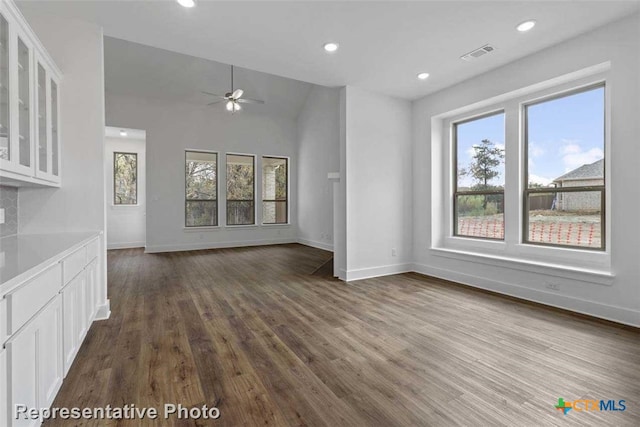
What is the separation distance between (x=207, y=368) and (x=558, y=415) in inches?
86.1

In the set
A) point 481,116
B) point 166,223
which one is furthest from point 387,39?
point 166,223

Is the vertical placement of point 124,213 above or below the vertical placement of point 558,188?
below

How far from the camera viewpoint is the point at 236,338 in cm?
259

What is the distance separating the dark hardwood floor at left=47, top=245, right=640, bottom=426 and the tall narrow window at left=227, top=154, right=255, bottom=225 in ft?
14.7

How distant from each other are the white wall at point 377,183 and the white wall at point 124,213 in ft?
21.1

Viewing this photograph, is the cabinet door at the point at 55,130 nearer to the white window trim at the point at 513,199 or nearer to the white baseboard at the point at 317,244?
the white window trim at the point at 513,199

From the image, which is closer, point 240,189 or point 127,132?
point 127,132

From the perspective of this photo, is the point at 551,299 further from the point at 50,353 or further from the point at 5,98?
the point at 5,98

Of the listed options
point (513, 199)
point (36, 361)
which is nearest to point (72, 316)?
point (36, 361)

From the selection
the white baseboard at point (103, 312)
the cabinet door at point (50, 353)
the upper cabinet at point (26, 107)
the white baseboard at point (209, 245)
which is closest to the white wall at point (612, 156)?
the cabinet door at point (50, 353)

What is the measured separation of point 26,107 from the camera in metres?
2.17

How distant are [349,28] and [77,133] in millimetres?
2934

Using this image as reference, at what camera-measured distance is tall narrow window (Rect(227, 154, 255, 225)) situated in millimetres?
8195

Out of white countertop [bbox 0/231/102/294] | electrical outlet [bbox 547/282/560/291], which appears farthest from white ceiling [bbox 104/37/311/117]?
electrical outlet [bbox 547/282/560/291]
